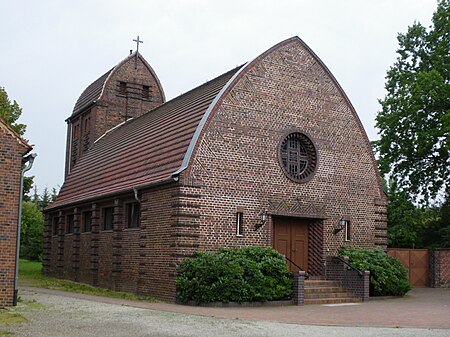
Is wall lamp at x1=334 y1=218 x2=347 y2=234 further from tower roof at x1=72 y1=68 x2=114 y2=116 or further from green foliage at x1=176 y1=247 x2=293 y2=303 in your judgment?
tower roof at x1=72 y1=68 x2=114 y2=116

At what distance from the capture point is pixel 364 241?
24.8 meters

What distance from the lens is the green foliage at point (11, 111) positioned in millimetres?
36156

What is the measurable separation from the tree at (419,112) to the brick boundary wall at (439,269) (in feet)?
19.3

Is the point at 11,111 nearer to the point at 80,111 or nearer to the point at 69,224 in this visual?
the point at 80,111

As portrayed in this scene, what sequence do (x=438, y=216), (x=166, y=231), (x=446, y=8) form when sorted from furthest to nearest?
1. (x=438, y=216)
2. (x=446, y=8)
3. (x=166, y=231)

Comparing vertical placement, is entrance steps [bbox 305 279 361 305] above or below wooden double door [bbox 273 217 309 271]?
below

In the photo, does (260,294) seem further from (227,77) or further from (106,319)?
(227,77)

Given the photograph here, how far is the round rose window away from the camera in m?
23.4

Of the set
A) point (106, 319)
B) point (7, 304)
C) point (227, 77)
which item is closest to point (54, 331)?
point (106, 319)

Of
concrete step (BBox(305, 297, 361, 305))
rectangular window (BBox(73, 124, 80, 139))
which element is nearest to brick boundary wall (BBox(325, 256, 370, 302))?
concrete step (BBox(305, 297, 361, 305))

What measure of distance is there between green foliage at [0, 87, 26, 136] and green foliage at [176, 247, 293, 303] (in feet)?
67.9

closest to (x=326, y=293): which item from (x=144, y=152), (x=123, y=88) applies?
(x=144, y=152)

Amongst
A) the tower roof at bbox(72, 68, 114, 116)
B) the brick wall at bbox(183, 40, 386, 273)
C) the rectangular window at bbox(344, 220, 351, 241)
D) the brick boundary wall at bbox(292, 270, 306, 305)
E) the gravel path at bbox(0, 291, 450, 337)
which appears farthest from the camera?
the tower roof at bbox(72, 68, 114, 116)

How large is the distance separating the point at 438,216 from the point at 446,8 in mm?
11901
